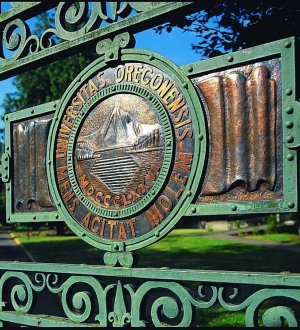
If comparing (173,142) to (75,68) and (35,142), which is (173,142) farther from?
(75,68)

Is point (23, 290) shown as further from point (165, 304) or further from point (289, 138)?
point (289, 138)

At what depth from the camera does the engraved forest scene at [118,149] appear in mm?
2895

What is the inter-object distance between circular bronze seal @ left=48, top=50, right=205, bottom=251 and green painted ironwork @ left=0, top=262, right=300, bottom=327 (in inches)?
9.0

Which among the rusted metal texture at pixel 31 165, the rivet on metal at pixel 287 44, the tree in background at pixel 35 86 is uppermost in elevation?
the tree in background at pixel 35 86

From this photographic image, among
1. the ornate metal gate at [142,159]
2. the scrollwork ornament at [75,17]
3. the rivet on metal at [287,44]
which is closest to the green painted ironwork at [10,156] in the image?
the ornate metal gate at [142,159]

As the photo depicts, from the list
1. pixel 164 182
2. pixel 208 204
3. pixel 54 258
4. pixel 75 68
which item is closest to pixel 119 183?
pixel 164 182

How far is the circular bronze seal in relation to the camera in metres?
2.79

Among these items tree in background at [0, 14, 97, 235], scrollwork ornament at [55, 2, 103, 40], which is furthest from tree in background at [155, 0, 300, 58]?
tree in background at [0, 14, 97, 235]

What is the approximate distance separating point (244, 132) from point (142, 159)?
66 centimetres

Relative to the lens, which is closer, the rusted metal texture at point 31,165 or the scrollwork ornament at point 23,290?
the scrollwork ornament at point 23,290

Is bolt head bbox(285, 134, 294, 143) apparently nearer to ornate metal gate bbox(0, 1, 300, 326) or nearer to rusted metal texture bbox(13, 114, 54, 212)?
ornate metal gate bbox(0, 1, 300, 326)

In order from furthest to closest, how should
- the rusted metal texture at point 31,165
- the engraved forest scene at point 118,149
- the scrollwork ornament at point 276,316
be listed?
the rusted metal texture at point 31,165
the engraved forest scene at point 118,149
the scrollwork ornament at point 276,316

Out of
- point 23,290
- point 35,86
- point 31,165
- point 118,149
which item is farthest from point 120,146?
point 35,86

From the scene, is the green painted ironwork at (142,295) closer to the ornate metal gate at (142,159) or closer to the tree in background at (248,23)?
the ornate metal gate at (142,159)
